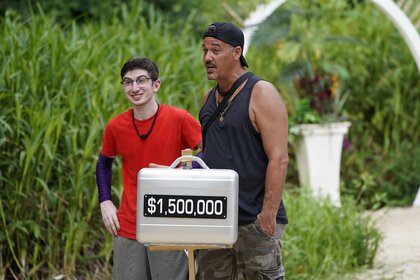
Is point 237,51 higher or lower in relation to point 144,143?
higher

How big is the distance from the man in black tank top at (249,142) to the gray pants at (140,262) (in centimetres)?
41

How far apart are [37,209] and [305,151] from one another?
4.08 meters

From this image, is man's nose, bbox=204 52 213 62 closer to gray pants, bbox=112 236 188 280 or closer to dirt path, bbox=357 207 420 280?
gray pants, bbox=112 236 188 280

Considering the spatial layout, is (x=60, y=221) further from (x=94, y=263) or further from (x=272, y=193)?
(x=272, y=193)

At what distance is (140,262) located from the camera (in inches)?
165

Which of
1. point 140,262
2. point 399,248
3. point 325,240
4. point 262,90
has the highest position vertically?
point 262,90

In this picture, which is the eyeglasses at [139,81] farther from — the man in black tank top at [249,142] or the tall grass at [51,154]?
the tall grass at [51,154]

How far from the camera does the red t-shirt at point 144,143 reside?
4.12 m

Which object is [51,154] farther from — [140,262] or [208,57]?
[208,57]

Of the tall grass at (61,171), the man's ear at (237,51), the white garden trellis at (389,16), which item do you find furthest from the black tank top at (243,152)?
the white garden trellis at (389,16)

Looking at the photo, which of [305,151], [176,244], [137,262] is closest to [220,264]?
[137,262]

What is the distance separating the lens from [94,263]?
5871mm

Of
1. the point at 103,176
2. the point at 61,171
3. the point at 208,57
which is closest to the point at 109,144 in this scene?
the point at 103,176

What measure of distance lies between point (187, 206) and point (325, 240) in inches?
131
